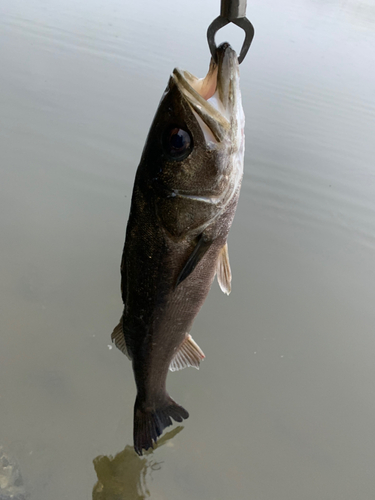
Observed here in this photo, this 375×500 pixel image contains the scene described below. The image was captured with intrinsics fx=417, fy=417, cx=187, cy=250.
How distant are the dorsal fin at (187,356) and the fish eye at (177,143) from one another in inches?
40.4

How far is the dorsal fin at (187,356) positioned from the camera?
88.4 inches

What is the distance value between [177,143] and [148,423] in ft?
4.99

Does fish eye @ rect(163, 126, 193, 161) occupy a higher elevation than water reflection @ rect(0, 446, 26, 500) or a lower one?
higher

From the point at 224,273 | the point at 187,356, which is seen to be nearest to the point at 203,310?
the point at 187,356

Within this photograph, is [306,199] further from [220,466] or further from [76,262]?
[220,466]

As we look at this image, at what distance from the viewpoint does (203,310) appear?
3.71 metres

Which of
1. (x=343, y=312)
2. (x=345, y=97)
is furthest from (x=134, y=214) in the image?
(x=345, y=97)

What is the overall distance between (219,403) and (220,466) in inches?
17.6

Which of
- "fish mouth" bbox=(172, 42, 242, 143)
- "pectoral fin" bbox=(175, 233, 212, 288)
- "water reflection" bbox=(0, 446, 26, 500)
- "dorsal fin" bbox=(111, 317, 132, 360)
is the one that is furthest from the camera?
"water reflection" bbox=(0, 446, 26, 500)

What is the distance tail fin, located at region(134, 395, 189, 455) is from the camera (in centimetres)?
228

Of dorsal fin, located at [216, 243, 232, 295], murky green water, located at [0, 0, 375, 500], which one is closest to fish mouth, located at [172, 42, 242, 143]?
dorsal fin, located at [216, 243, 232, 295]

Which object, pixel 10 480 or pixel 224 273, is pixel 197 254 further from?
pixel 10 480

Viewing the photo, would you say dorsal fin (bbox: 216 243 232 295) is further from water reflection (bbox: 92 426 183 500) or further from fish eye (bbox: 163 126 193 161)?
water reflection (bbox: 92 426 183 500)

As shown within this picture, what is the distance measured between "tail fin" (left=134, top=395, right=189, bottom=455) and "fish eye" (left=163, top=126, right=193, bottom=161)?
4.50 ft
